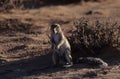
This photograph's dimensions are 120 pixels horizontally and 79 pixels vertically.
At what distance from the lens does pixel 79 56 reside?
10.7 m

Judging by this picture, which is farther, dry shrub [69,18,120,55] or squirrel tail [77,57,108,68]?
dry shrub [69,18,120,55]

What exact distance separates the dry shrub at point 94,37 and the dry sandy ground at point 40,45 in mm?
245

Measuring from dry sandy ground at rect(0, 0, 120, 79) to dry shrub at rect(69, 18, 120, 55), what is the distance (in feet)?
0.80

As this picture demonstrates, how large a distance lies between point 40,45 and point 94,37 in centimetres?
185

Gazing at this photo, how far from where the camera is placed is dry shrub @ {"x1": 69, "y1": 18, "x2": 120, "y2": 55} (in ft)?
35.2

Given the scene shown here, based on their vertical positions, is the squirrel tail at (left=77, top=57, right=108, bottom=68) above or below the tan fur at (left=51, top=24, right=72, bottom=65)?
below

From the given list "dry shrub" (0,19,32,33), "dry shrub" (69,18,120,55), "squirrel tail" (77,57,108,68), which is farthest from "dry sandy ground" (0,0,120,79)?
"dry shrub" (69,18,120,55)

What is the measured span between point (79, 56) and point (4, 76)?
182cm

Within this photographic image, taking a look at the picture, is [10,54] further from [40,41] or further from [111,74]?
[111,74]

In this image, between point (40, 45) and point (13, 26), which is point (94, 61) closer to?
point (40, 45)

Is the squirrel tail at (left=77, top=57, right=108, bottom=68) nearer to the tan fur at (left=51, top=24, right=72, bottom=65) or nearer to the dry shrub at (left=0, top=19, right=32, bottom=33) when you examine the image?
the tan fur at (left=51, top=24, right=72, bottom=65)

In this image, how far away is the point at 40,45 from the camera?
12.1 metres

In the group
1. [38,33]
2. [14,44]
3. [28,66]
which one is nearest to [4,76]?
[28,66]

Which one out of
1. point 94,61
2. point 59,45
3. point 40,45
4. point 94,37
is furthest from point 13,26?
point 94,61
